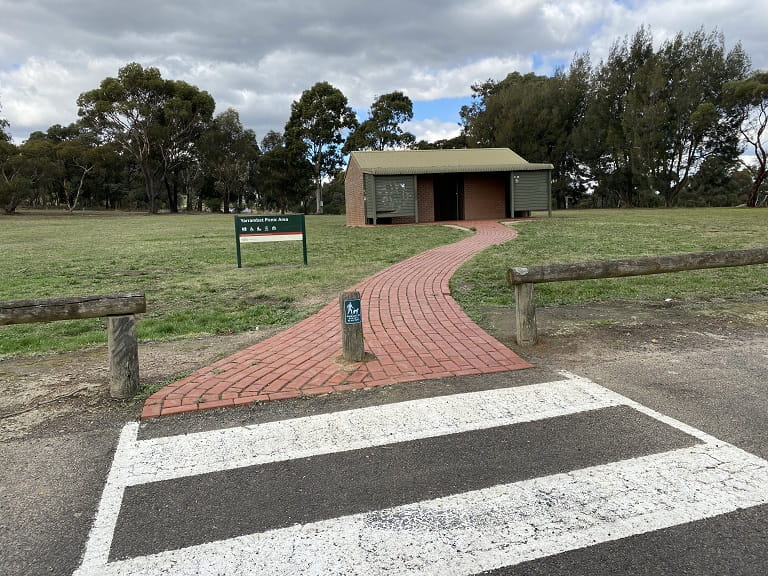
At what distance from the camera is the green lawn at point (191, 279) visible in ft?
21.5

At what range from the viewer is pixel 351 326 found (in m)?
4.83

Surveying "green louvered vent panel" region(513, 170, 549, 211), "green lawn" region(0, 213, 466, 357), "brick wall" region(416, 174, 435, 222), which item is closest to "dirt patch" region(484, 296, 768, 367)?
"green lawn" region(0, 213, 466, 357)

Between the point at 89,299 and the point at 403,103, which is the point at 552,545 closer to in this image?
the point at 89,299

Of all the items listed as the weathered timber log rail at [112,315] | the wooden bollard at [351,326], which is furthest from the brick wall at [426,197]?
the weathered timber log rail at [112,315]

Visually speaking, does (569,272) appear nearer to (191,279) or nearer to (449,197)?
(191,279)

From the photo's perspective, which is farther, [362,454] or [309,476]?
[362,454]

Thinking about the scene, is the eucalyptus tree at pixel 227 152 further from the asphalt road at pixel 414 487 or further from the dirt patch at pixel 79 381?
the asphalt road at pixel 414 487

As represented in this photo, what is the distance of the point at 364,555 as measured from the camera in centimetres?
232

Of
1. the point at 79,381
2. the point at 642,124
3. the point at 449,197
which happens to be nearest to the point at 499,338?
the point at 79,381

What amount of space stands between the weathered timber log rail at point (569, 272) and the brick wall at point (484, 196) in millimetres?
22485

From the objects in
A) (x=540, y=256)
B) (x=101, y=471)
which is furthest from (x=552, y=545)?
(x=540, y=256)

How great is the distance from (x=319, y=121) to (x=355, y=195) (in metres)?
31.5

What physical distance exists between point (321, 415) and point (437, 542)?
5.11 ft

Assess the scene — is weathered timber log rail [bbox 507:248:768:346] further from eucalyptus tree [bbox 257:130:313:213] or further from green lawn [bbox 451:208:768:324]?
eucalyptus tree [bbox 257:130:313:213]
